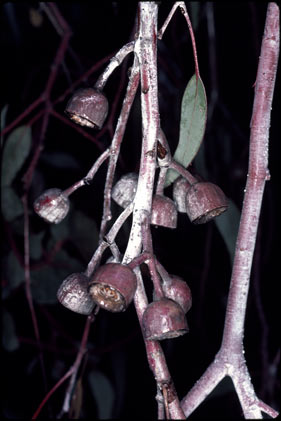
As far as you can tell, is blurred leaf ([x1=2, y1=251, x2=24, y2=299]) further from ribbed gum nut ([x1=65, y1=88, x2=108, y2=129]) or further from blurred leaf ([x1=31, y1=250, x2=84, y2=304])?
ribbed gum nut ([x1=65, y1=88, x2=108, y2=129])

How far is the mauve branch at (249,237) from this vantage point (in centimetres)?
78

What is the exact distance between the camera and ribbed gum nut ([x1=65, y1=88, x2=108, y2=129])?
71cm

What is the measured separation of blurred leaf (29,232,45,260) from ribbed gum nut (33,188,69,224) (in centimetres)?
79

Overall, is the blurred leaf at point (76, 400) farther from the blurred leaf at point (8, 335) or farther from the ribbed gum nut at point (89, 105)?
the ribbed gum nut at point (89, 105)

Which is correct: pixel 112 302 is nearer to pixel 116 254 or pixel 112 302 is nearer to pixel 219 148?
pixel 116 254

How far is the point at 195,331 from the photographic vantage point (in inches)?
66.7

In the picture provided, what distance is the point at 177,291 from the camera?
700 mm

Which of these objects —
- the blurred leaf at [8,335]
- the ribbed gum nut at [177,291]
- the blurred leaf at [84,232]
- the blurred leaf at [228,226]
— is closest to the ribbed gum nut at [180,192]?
the ribbed gum nut at [177,291]

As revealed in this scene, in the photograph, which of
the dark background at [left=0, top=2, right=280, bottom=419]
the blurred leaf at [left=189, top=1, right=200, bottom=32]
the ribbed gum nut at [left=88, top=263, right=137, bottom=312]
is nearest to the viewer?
the ribbed gum nut at [left=88, top=263, right=137, bottom=312]

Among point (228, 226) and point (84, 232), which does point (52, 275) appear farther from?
point (228, 226)

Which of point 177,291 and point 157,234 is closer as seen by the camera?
point 177,291

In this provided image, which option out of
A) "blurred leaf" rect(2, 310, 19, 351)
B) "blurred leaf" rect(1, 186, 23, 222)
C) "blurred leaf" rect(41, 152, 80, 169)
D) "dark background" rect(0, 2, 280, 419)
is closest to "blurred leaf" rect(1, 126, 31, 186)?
"blurred leaf" rect(1, 186, 23, 222)

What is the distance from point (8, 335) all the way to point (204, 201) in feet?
3.28

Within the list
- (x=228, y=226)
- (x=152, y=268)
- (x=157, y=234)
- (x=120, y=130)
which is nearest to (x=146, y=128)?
(x=120, y=130)
